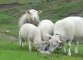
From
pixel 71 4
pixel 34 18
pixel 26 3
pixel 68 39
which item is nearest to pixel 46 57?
pixel 68 39

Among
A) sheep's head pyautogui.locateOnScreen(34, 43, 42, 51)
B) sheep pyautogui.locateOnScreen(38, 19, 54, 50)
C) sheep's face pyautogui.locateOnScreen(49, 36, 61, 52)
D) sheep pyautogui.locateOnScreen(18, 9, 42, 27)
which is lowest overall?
sheep's head pyautogui.locateOnScreen(34, 43, 42, 51)

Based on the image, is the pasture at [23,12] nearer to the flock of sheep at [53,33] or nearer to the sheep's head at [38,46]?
the flock of sheep at [53,33]

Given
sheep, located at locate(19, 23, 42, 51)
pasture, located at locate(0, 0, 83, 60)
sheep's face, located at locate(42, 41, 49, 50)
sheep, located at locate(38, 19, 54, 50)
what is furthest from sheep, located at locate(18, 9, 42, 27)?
pasture, located at locate(0, 0, 83, 60)

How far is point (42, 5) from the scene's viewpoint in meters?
86.4

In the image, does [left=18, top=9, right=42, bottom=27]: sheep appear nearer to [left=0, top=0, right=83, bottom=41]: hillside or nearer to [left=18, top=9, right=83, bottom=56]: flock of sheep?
[left=18, top=9, right=83, bottom=56]: flock of sheep

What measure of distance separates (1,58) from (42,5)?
72.9 meters

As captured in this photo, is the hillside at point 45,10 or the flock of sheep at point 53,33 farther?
the hillside at point 45,10

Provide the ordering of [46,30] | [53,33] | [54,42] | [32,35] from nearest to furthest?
1. [54,42]
2. [32,35]
3. [46,30]
4. [53,33]

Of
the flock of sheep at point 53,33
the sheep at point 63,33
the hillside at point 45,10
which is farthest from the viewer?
the hillside at point 45,10

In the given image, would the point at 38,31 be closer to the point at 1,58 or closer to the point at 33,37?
the point at 33,37

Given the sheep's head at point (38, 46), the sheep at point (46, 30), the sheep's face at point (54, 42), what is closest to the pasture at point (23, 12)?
the sheep at point (46, 30)

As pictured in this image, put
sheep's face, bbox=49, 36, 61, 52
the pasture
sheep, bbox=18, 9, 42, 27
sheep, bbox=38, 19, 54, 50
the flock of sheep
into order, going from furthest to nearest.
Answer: the pasture
sheep, bbox=18, 9, 42, 27
sheep, bbox=38, 19, 54, 50
the flock of sheep
sheep's face, bbox=49, 36, 61, 52

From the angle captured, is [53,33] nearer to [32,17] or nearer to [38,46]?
[38,46]

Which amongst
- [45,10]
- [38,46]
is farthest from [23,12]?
[38,46]
